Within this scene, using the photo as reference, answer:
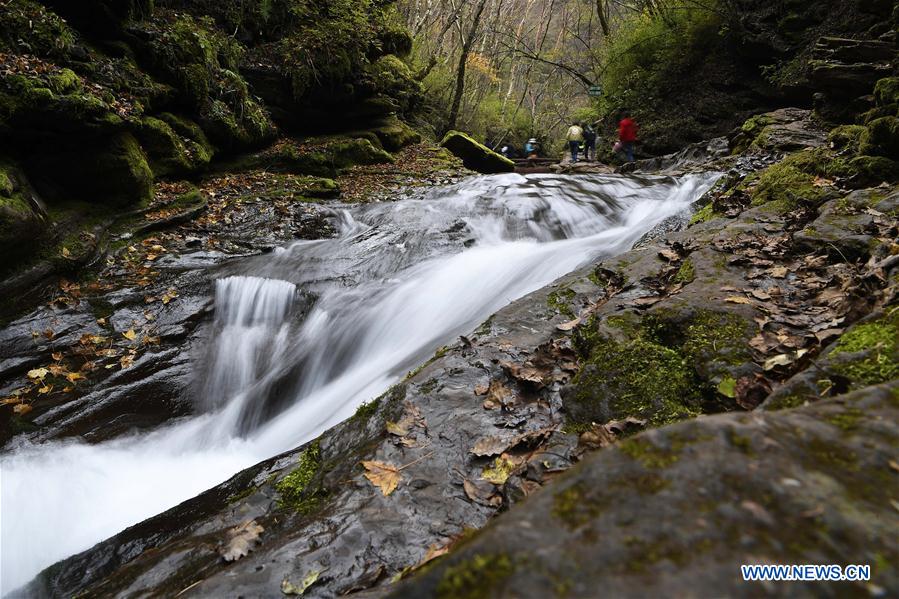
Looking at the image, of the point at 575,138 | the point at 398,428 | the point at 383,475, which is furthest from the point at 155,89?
the point at 575,138

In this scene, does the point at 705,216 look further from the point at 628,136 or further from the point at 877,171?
the point at 628,136

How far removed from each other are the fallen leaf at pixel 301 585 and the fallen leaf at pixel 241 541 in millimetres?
422

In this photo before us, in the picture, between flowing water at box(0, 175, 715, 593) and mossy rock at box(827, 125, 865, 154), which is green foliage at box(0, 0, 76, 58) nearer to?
flowing water at box(0, 175, 715, 593)

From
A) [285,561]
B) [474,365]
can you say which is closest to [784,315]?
[474,365]

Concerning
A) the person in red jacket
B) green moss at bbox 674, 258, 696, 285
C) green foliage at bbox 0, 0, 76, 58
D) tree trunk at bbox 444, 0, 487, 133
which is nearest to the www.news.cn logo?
green moss at bbox 674, 258, 696, 285

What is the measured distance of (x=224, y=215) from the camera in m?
8.69

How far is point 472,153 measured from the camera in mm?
17719

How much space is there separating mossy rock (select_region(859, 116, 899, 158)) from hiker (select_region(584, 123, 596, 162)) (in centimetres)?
1588

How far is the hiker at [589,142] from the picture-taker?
20.2 meters

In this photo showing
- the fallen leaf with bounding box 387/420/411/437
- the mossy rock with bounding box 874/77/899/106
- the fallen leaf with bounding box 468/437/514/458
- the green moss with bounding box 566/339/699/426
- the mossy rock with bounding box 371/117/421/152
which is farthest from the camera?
the mossy rock with bounding box 371/117/421/152

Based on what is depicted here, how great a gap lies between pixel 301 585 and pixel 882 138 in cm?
632

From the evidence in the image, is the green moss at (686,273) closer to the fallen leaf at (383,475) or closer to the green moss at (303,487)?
the fallen leaf at (383,475)

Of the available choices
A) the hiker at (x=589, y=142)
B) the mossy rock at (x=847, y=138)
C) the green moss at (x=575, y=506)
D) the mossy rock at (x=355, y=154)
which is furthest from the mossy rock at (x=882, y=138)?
the hiker at (x=589, y=142)

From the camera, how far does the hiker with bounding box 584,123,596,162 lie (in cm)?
2023
